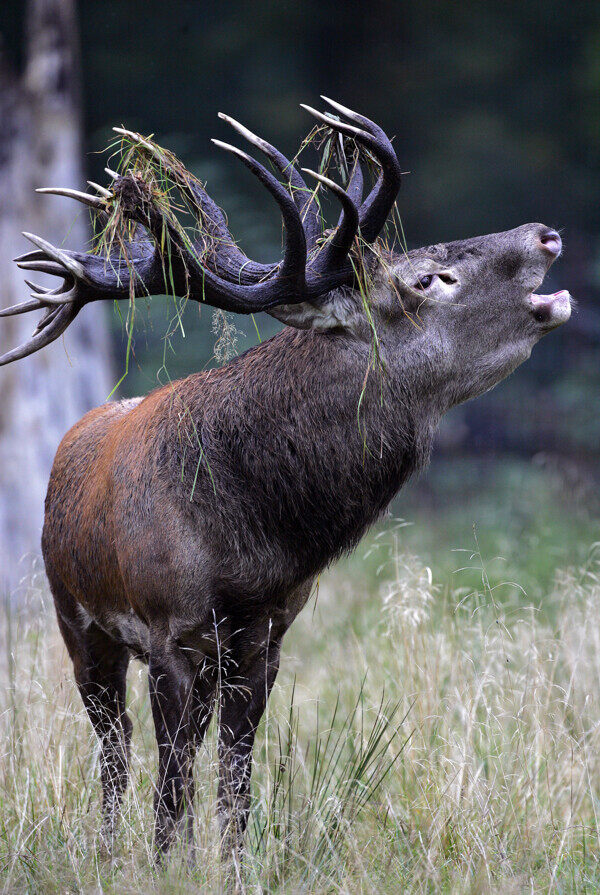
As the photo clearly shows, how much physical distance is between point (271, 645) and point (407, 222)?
8095mm

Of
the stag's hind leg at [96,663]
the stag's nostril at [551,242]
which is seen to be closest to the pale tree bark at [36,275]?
the stag's hind leg at [96,663]

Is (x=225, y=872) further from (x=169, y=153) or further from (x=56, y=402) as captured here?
(x=56, y=402)

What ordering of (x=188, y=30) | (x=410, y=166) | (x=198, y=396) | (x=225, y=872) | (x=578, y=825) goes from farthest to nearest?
(x=410, y=166) < (x=188, y=30) < (x=198, y=396) < (x=578, y=825) < (x=225, y=872)

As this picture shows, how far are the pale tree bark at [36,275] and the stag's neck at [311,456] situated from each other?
14.3ft

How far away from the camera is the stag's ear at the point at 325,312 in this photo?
3.14m

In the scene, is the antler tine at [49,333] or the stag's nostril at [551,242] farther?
the stag's nostril at [551,242]

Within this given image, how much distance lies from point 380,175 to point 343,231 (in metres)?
0.25

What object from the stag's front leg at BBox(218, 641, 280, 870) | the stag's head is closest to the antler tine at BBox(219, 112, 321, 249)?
the stag's head

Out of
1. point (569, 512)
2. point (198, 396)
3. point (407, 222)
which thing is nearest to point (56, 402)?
point (569, 512)

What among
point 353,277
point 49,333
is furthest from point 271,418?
point 49,333

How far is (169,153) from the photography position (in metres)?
2.96

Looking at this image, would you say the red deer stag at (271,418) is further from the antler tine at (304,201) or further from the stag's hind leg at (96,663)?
the stag's hind leg at (96,663)

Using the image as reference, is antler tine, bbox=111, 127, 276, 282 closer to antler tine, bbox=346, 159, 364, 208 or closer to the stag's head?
the stag's head

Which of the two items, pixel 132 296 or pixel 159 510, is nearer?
pixel 132 296
